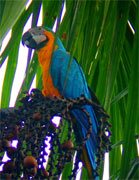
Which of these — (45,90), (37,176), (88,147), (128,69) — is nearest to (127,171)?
(37,176)

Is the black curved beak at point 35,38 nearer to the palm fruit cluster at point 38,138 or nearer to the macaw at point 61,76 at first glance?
the macaw at point 61,76

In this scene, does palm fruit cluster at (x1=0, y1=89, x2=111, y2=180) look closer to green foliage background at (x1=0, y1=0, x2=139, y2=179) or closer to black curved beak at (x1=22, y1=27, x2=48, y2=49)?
green foliage background at (x1=0, y1=0, x2=139, y2=179)

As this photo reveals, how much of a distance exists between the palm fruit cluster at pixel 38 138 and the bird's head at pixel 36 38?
2.03ft

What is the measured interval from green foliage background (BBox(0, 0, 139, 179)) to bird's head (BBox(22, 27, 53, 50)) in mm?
219

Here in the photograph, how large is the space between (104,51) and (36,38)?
18.2 inches

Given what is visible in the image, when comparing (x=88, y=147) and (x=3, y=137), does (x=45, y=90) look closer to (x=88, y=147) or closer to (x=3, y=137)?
(x=88, y=147)

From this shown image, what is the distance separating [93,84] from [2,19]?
0.57 metres

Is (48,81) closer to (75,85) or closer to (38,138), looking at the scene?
(75,85)

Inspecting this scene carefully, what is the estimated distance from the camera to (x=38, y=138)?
83 centimetres

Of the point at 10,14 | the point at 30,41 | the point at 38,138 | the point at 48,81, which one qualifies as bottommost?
the point at 38,138

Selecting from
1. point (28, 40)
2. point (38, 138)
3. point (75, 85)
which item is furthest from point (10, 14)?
point (28, 40)

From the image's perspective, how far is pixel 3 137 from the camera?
842 mm

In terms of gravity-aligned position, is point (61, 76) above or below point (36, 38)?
below

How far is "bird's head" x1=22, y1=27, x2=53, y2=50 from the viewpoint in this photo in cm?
148
